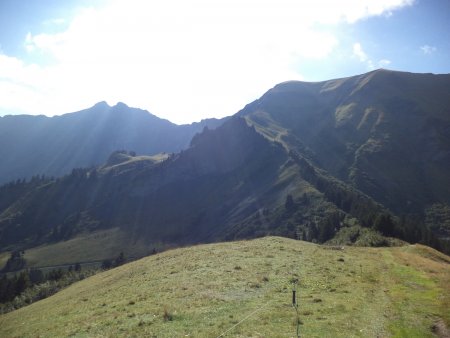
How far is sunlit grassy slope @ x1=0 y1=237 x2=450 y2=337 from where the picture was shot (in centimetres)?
2169

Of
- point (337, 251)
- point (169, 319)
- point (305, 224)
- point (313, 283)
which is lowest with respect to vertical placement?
point (305, 224)

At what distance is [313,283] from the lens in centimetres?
3247

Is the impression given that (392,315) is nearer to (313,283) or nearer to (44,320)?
(313,283)

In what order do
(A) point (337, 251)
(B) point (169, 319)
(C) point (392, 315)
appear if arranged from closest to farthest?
1. (C) point (392, 315)
2. (B) point (169, 319)
3. (A) point (337, 251)

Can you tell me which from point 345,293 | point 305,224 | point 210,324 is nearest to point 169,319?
point 210,324

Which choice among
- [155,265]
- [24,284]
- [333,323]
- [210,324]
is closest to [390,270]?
[333,323]

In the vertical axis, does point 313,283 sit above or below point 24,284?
above

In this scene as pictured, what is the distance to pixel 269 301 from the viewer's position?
26.9 metres

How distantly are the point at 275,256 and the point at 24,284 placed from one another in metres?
83.7

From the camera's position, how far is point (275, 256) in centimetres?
4706

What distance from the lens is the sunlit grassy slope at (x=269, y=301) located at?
21688 mm

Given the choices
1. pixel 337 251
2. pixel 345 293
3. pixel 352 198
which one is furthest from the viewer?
pixel 352 198

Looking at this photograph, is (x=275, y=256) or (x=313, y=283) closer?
(x=313, y=283)

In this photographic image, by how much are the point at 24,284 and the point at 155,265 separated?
221 feet
